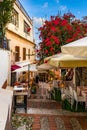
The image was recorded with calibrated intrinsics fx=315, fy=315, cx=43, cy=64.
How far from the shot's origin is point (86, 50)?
23.3 ft

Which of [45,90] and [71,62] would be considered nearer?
[71,62]

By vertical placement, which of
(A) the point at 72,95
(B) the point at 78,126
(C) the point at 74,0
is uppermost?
(C) the point at 74,0

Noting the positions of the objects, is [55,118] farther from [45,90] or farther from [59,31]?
[59,31]

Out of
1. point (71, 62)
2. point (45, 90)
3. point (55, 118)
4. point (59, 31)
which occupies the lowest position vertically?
point (55, 118)

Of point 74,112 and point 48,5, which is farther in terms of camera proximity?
point 48,5

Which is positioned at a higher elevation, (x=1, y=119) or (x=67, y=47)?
(x=67, y=47)

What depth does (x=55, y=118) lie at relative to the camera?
10875mm

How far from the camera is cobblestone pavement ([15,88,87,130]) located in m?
9.52

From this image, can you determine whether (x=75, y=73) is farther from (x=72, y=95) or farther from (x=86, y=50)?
(x=86, y=50)

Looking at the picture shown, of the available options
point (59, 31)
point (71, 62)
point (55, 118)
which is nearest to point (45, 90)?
point (59, 31)

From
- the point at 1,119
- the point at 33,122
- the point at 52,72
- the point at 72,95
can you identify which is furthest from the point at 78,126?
the point at 52,72

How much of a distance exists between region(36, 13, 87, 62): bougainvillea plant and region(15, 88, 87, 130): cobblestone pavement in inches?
165

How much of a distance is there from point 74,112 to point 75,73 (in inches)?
251

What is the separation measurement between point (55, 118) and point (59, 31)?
706 centimetres
